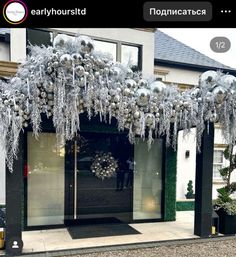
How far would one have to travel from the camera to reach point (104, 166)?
7551mm

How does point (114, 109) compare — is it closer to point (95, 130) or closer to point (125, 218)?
point (95, 130)

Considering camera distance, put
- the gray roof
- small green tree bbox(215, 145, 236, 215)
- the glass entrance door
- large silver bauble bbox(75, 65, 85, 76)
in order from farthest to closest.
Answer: the gray roof, the glass entrance door, small green tree bbox(215, 145, 236, 215), large silver bauble bbox(75, 65, 85, 76)

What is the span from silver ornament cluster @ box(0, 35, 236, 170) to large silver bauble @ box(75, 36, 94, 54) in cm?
2

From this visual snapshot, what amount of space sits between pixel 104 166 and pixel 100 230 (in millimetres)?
1759

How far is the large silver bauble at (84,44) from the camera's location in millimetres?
4770

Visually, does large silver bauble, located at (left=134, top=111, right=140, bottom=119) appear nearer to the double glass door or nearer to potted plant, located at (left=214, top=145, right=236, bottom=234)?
A: the double glass door

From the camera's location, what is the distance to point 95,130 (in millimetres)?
7465

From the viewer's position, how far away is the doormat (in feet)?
21.2

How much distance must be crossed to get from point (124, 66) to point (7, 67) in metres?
3.47

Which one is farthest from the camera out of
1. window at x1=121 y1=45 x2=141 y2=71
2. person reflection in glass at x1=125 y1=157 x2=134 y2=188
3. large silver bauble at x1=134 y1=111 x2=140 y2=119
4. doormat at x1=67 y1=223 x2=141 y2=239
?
window at x1=121 y1=45 x2=141 y2=71

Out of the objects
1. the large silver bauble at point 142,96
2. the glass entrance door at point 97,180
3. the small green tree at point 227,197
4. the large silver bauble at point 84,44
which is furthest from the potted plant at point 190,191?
the large silver bauble at point 84,44

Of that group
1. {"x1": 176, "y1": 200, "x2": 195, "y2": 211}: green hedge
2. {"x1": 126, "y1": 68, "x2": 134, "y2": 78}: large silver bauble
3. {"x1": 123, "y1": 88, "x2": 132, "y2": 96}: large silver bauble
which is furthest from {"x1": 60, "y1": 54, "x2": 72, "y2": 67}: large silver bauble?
{"x1": 176, "y1": 200, "x2": 195, "y2": 211}: green hedge

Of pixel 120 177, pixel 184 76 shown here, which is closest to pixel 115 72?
pixel 120 177

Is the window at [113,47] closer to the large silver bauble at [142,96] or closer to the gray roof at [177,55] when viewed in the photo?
the gray roof at [177,55]
